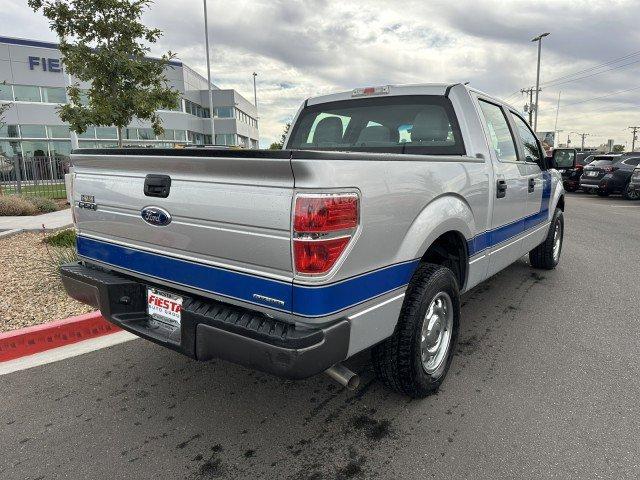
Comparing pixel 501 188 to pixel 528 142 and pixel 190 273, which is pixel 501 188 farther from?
pixel 190 273

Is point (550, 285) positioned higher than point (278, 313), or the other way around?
point (278, 313)

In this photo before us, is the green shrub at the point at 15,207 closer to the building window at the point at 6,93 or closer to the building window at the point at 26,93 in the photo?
the building window at the point at 6,93

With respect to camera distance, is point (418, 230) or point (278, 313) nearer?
point (278, 313)

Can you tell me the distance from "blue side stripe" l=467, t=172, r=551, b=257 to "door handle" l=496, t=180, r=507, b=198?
0.27 meters

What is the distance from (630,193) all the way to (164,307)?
17.9 meters

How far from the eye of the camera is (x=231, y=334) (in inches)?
81.4

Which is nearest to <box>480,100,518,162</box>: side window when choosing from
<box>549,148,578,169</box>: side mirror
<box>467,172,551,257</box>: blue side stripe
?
<box>467,172,551,257</box>: blue side stripe

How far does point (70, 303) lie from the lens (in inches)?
172

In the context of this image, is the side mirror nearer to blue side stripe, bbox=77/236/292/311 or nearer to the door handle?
the door handle

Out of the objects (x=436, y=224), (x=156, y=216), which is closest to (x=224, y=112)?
(x=156, y=216)

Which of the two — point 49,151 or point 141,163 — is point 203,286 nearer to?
point 141,163

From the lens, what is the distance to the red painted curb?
3.49 m

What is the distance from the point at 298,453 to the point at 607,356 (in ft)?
8.47

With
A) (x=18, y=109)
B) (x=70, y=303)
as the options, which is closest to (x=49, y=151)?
(x=18, y=109)
